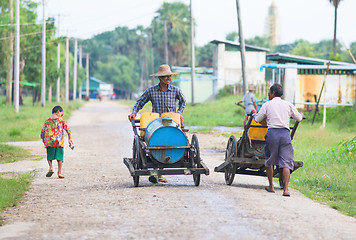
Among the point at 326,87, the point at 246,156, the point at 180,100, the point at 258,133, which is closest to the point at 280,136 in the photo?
the point at 258,133

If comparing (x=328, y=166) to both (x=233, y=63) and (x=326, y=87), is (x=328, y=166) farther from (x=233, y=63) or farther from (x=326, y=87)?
(x=233, y=63)

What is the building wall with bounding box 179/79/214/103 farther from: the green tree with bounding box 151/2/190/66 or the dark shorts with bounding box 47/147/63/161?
the dark shorts with bounding box 47/147/63/161

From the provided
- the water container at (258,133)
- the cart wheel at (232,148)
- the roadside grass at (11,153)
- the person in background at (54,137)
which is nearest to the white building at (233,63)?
the roadside grass at (11,153)

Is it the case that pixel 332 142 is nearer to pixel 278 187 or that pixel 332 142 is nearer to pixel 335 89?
pixel 278 187

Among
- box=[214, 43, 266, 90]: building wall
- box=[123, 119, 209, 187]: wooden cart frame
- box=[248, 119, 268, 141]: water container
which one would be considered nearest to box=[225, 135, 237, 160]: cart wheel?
box=[248, 119, 268, 141]: water container

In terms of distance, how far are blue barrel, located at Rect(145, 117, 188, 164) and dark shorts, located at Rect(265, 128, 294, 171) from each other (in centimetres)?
142

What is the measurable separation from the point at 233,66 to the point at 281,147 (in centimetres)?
5143

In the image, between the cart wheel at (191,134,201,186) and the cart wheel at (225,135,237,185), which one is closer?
the cart wheel at (191,134,201,186)

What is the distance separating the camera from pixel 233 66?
6069 cm

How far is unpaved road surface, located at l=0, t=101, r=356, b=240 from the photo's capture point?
6.72 meters

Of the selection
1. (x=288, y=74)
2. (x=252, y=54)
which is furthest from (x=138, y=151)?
(x=252, y=54)

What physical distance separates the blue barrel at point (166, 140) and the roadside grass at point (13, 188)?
7.34 ft

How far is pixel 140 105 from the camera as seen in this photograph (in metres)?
11.0

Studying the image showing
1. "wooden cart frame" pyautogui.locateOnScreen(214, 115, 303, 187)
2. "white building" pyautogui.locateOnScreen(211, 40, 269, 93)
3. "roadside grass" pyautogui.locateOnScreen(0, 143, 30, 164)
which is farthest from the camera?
"white building" pyautogui.locateOnScreen(211, 40, 269, 93)
